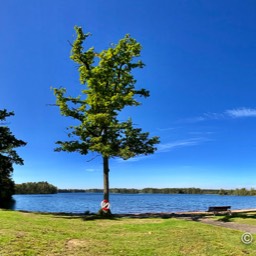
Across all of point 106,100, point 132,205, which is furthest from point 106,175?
point 132,205

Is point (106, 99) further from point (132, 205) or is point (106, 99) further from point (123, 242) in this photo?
point (132, 205)

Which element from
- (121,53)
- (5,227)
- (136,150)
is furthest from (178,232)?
(121,53)

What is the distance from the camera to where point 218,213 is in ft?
80.4

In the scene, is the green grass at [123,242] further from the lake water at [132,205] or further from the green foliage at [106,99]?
the lake water at [132,205]

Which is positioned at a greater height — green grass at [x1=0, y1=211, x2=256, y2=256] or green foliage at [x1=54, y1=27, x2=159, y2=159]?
green foliage at [x1=54, y1=27, x2=159, y2=159]

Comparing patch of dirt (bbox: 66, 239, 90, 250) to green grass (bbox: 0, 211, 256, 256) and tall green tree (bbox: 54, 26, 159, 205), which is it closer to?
green grass (bbox: 0, 211, 256, 256)

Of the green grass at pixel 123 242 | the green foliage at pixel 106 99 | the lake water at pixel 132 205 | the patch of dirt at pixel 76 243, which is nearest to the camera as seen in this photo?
the green grass at pixel 123 242

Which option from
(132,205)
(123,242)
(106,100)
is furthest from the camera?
(132,205)

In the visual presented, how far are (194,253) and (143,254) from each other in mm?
1593

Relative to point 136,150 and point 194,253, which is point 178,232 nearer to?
point 194,253

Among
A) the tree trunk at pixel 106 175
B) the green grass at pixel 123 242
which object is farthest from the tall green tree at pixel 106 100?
the green grass at pixel 123 242

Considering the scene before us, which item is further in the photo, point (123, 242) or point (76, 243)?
point (123, 242)

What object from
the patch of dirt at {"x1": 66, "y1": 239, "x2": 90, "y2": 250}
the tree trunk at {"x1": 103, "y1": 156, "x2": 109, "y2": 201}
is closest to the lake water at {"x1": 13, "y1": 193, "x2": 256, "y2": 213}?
the tree trunk at {"x1": 103, "y1": 156, "x2": 109, "y2": 201}

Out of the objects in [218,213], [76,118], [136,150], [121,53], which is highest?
[121,53]
